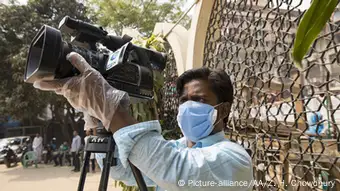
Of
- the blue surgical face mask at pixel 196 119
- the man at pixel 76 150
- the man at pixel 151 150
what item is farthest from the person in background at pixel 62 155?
the man at pixel 151 150

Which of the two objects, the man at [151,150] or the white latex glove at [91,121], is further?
the white latex glove at [91,121]

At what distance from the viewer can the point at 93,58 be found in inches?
28.3

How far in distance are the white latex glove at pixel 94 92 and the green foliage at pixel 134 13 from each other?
24.7ft

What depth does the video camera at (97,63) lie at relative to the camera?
0.65 m

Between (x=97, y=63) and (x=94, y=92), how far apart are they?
13cm

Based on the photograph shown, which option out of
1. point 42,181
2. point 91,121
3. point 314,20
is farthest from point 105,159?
point 42,181

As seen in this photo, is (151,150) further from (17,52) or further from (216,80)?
→ (17,52)

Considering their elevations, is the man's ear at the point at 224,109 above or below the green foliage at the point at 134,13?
below

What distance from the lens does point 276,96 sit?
115cm

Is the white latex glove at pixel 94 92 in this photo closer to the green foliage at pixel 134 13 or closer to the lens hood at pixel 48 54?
the lens hood at pixel 48 54

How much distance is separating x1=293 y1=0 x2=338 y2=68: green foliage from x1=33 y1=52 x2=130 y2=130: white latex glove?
0.40m

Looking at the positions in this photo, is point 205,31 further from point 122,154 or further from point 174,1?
point 174,1

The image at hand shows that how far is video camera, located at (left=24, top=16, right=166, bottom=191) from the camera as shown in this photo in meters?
0.65

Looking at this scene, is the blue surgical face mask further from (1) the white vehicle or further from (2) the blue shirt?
(1) the white vehicle
